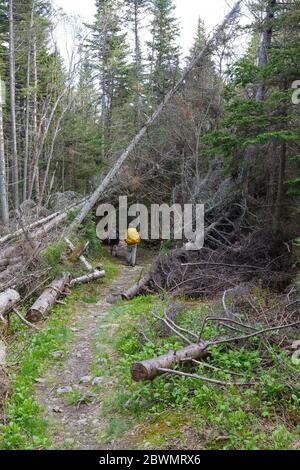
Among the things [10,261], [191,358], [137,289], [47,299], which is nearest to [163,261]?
[137,289]

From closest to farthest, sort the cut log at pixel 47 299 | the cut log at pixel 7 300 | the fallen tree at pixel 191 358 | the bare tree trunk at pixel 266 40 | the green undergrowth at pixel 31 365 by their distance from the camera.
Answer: the green undergrowth at pixel 31 365 → the fallen tree at pixel 191 358 → the cut log at pixel 7 300 → the cut log at pixel 47 299 → the bare tree trunk at pixel 266 40

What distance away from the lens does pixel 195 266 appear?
10172 millimetres

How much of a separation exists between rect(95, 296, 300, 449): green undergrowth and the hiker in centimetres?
817

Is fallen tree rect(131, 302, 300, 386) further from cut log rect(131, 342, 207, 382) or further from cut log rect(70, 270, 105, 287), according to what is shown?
cut log rect(70, 270, 105, 287)

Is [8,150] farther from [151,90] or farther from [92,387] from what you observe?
[92,387]

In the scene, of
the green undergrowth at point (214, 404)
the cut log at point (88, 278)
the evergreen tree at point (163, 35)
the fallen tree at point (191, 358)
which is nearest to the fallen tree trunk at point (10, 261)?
the cut log at point (88, 278)

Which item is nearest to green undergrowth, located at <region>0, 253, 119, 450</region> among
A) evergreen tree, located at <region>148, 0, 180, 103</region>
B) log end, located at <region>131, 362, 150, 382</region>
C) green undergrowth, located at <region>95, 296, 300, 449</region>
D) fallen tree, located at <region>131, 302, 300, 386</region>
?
green undergrowth, located at <region>95, 296, 300, 449</region>

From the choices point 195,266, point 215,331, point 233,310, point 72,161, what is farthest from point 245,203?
point 72,161

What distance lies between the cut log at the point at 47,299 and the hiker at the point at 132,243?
12.0ft

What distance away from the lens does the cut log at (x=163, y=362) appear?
189 inches

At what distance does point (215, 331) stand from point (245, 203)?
18.9 feet

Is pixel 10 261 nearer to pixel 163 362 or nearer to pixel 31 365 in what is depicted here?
pixel 31 365

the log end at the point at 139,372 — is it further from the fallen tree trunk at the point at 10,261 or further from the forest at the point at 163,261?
the fallen tree trunk at the point at 10,261

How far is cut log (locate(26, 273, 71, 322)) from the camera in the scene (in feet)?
28.0
